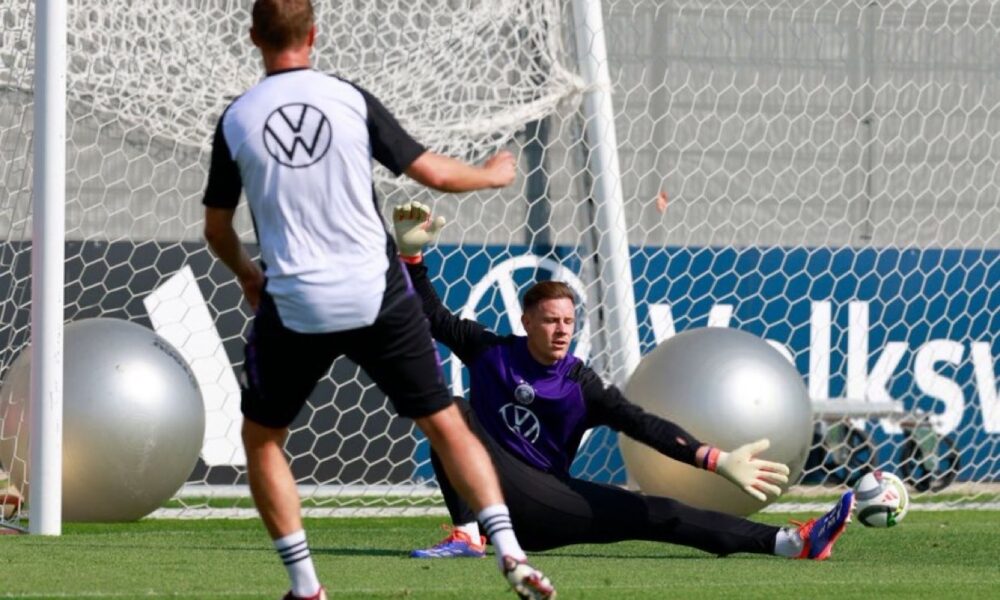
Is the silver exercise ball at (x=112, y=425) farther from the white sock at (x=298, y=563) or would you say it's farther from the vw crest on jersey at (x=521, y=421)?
the white sock at (x=298, y=563)

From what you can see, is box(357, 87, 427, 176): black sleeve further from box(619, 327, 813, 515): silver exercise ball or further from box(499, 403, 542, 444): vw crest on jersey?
box(619, 327, 813, 515): silver exercise ball

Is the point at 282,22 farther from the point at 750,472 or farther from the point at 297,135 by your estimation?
the point at 750,472

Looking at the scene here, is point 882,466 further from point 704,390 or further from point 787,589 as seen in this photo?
point 787,589

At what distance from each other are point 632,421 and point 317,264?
2.10m

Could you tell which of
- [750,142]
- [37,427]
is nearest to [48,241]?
[37,427]

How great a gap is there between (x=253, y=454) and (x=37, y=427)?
3062 mm

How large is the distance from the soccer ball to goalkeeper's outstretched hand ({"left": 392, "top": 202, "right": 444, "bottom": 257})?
1817 millimetres

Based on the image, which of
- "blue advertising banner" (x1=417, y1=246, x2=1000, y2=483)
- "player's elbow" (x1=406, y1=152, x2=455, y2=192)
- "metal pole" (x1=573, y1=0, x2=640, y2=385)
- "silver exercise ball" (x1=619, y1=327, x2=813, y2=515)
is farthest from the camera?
"blue advertising banner" (x1=417, y1=246, x2=1000, y2=483)

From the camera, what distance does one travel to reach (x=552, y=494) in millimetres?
6379


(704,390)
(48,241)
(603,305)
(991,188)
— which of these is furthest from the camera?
(991,188)

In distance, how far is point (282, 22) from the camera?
455 centimetres

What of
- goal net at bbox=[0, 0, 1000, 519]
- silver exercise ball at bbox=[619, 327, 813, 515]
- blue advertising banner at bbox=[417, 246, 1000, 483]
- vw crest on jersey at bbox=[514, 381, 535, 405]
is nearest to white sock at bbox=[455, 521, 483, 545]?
vw crest on jersey at bbox=[514, 381, 535, 405]

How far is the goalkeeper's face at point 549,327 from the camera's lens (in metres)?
6.39

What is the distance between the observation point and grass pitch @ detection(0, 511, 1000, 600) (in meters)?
5.33
